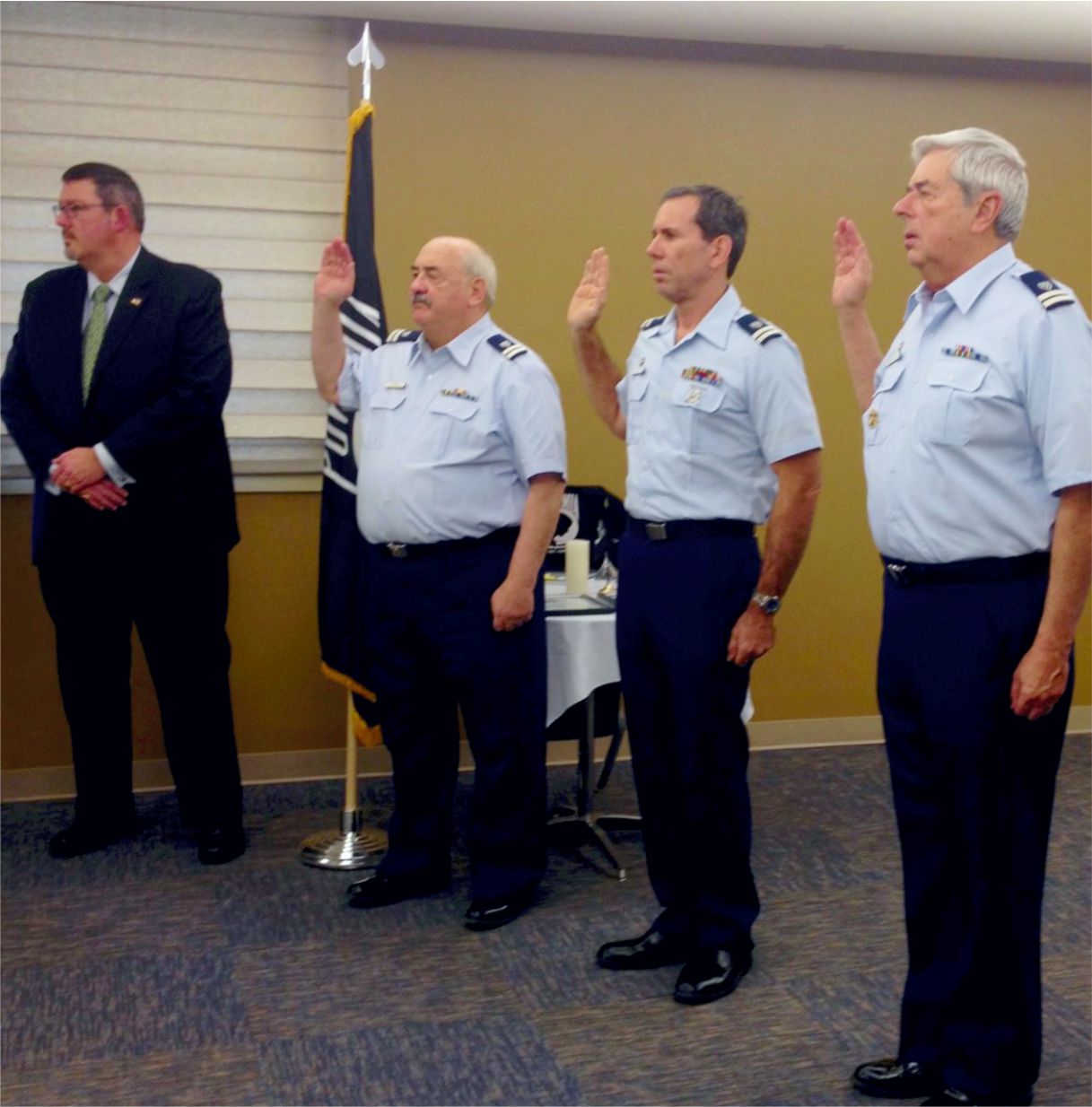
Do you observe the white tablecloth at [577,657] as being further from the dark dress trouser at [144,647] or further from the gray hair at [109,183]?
the gray hair at [109,183]

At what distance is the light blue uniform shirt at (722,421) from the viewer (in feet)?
8.79

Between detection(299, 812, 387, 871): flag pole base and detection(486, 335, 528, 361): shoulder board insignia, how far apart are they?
4.52 feet

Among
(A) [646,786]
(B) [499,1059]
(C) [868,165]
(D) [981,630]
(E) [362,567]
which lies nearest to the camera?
(D) [981,630]

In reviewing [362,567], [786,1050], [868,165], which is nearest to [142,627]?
[362,567]

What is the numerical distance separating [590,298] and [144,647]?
1.60m

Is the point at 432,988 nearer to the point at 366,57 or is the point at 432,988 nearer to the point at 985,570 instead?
the point at 985,570

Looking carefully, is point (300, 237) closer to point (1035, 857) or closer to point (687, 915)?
point (687, 915)

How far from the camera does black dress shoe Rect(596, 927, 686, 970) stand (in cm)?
292

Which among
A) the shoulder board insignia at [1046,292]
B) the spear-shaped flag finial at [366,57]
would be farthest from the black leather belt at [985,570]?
the spear-shaped flag finial at [366,57]

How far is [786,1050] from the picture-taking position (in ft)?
8.39

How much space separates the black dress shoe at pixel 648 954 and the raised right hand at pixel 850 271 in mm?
1354

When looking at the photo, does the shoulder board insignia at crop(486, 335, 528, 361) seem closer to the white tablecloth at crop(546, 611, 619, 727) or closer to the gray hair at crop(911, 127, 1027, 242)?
the white tablecloth at crop(546, 611, 619, 727)

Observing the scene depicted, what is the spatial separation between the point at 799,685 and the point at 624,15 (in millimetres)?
2325

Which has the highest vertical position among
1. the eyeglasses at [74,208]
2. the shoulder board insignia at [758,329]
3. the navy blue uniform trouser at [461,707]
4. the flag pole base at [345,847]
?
the eyeglasses at [74,208]
